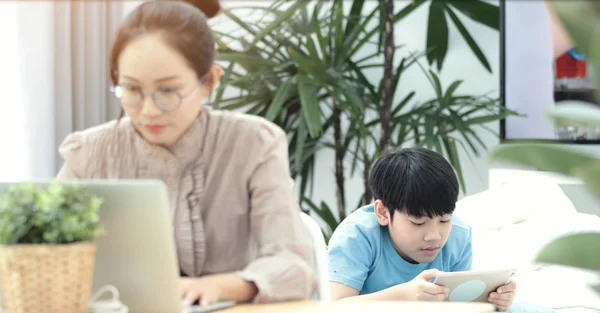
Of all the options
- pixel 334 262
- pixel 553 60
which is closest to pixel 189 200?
pixel 334 262

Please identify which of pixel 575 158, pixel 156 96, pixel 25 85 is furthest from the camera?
pixel 25 85

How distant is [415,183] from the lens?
189 cm

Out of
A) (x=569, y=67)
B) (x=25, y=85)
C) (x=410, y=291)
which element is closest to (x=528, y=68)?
(x=569, y=67)

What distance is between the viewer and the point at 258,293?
43.2 inches

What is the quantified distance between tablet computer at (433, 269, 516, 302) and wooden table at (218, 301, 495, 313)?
51 centimetres

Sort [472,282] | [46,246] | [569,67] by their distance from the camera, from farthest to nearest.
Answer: [569,67]
[472,282]
[46,246]

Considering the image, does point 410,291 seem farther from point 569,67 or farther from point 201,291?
point 569,67

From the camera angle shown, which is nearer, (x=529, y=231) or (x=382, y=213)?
(x=382, y=213)

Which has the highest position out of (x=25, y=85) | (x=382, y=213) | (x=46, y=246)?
(x=25, y=85)

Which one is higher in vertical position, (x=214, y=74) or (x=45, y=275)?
(x=214, y=74)

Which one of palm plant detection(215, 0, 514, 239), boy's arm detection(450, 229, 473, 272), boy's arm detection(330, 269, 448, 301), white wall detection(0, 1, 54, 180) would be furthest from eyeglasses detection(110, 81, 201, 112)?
white wall detection(0, 1, 54, 180)

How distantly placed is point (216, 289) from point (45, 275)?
0.23m

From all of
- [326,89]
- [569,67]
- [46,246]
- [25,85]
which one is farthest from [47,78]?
[46,246]

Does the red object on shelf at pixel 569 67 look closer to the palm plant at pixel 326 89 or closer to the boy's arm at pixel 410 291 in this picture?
the palm plant at pixel 326 89
